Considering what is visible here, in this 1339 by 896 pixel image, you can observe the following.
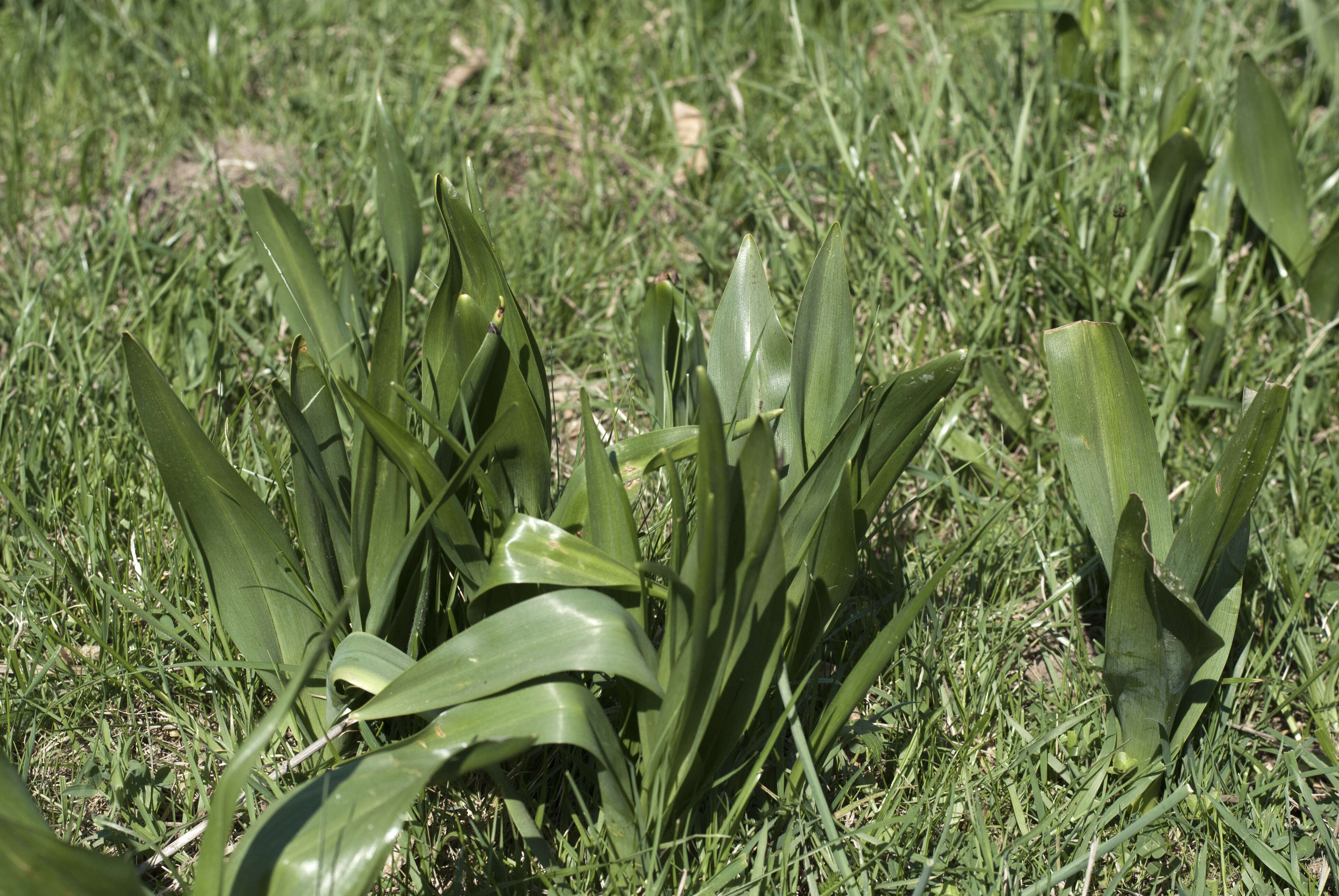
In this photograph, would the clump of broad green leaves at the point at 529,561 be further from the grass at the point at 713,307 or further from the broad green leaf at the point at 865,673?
the grass at the point at 713,307

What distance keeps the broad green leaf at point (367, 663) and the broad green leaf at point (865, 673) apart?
0.48 meters

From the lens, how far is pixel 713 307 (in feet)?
7.07

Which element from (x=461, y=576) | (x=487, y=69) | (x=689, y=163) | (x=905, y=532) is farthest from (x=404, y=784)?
(x=487, y=69)

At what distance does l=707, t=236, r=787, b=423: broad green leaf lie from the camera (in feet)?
4.50

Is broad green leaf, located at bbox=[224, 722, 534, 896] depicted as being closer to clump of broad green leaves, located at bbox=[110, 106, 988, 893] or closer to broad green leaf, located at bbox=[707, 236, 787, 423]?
clump of broad green leaves, located at bbox=[110, 106, 988, 893]

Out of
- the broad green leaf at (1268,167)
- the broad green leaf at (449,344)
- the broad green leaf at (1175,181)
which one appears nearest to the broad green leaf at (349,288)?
the broad green leaf at (449,344)

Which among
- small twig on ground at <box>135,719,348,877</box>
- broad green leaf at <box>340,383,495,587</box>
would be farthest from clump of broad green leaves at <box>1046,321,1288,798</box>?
small twig on ground at <box>135,719,348,877</box>

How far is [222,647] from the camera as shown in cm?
143

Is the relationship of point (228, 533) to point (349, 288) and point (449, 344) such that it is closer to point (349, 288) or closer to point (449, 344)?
point (449, 344)

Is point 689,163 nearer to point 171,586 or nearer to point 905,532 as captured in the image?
point 905,532

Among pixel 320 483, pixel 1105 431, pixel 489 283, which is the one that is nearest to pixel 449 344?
pixel 489 283

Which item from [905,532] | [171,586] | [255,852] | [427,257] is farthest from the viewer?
[427,257]

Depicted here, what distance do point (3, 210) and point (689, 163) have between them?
1.52 meters

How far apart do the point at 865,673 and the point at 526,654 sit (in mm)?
377
